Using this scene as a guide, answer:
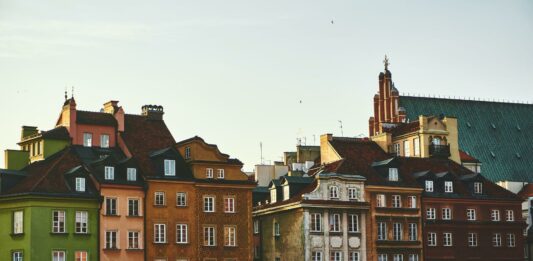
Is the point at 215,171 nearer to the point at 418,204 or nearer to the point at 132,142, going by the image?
the point at 132,142

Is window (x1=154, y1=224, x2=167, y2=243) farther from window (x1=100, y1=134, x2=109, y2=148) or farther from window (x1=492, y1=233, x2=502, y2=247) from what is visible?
window (x1=492, y1=233, x2=502, y2=247)

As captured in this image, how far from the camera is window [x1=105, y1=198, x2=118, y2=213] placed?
83.5 metres

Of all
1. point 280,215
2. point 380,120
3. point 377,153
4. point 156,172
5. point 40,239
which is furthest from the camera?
point 380,120

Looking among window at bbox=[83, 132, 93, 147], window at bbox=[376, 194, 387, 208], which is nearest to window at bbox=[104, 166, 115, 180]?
window at bbox=[83, 132, 93, 147]

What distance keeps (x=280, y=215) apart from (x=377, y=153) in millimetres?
12192

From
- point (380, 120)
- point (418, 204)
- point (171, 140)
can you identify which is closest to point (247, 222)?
point (171, 140)

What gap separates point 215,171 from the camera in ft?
292

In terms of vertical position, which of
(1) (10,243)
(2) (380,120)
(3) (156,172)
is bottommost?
(1) (10,243)

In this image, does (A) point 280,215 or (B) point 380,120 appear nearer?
(A) point 280,215

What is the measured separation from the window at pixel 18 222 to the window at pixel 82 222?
3867 mm

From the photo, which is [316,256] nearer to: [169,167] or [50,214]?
[169,167]

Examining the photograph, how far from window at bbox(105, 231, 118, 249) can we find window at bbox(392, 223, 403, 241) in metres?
24.3

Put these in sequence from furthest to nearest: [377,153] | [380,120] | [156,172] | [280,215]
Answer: [380,120], [377,153], [280,215], [156,172]

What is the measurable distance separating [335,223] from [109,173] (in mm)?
19523
